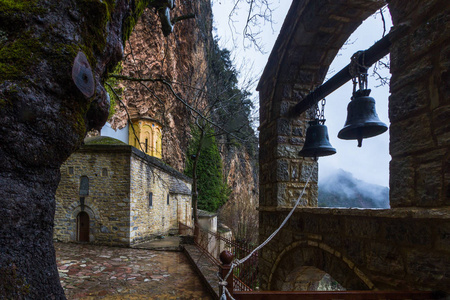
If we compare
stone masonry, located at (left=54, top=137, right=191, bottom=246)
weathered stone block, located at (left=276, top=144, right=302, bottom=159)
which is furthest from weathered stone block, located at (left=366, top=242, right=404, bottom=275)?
stone masonry, located at (left=54, top=137, right=191, bottom=246)

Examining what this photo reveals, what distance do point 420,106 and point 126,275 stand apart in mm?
6329

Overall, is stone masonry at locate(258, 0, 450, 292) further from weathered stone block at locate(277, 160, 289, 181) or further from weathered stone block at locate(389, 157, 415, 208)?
weathered stone block at locate(277, 160, 289, 181)

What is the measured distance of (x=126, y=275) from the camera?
221 inches

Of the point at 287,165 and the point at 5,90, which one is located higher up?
the point at 5,90

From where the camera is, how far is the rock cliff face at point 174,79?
13266mm

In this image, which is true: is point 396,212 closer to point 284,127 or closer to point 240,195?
point 284,127

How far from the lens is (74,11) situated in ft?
6.71

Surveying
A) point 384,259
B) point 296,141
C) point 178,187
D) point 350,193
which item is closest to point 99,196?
point 178,187

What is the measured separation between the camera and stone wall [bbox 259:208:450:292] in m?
1.35

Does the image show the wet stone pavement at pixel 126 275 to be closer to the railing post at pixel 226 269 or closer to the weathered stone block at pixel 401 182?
the railing post at pixel 226 269

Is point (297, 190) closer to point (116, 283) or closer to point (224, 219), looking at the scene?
point (116, 283)

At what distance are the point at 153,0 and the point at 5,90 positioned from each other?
3.38m

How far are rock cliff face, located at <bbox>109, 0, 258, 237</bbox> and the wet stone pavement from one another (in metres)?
6.72

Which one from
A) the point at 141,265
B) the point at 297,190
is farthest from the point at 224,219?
the point at 297,190
